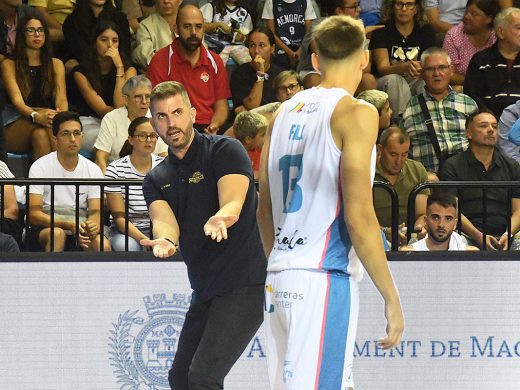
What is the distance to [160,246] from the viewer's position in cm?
533

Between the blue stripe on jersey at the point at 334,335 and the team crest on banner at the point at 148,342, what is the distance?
10.2ft

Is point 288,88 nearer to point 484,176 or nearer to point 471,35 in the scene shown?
point 484,176

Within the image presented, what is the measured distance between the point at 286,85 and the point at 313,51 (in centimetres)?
39

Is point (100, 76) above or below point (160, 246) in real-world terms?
above

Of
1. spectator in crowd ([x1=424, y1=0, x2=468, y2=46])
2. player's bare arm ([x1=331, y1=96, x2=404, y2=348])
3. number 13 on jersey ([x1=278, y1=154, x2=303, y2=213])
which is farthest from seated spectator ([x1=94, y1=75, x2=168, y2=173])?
player's bare arm ([x1=331, y1=96, x2=404, y2=348])

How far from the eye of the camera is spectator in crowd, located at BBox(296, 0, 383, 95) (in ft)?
34.7

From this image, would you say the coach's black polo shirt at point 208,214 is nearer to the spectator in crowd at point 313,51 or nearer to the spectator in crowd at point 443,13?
the spectator in crowd at point 313,51

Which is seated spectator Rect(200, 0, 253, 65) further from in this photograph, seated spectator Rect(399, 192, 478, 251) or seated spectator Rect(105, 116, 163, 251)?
seated spectator Rect(399, 192, 478, 251)

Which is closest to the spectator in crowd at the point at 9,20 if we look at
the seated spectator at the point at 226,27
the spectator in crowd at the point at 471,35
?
the seated spectator at the point at 226,27

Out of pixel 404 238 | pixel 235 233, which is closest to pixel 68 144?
pixel 404 238

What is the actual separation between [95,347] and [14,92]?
10.8 feet

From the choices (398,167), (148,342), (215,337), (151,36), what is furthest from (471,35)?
(215,337)

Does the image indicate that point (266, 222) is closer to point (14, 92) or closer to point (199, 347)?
point (199, 347)

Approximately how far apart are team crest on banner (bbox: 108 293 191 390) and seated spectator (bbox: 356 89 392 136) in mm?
2846
